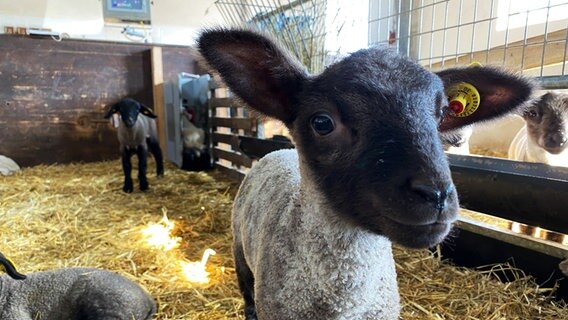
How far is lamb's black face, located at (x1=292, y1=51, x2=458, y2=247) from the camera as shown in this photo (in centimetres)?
97

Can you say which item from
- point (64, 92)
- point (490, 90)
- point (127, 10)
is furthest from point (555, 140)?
point (127, 10)

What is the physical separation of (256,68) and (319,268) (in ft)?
2.36

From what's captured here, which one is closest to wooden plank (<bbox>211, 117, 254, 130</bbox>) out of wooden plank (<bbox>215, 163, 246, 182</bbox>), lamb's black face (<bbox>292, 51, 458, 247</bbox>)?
wooden plank (<bbox>215, 163, 246, 182</bbox>)

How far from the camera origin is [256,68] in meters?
1.40

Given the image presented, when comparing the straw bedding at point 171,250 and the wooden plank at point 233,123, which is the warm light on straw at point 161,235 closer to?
the straw bedding at point 171,250

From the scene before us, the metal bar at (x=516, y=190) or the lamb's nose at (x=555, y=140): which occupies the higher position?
the lamb's nose at (x=555, y=140)

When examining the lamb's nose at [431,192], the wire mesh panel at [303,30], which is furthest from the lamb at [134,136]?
the lamb's nose at [431,192]

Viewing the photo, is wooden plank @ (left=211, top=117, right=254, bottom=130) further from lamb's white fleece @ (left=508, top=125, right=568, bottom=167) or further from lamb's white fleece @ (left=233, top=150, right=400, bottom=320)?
lamb's white fleece @ (left=233, top=150, right=400, bottom=320)

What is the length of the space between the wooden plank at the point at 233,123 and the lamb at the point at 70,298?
315 centimetres

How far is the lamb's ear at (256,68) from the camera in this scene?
133 cm

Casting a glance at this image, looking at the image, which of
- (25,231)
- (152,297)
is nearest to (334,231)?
(152,297)

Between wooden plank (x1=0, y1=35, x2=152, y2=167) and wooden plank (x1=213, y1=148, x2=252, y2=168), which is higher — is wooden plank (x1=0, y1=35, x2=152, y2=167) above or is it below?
above

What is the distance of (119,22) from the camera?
8320mm

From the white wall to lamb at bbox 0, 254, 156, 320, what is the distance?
20.1ft
